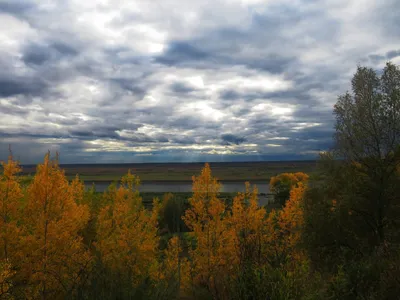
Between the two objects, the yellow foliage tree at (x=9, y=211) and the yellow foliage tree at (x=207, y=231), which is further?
the yellow foliage tree at (x=207, y=231)

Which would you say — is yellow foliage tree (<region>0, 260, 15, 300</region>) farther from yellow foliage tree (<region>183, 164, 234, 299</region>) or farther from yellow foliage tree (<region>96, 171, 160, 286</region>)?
yellow foliage tree (<region>183, 164, 234, 299</region>)

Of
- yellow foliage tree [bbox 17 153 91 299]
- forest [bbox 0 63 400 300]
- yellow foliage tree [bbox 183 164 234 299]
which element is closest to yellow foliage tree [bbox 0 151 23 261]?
forest [bbox 0 63 400 300]

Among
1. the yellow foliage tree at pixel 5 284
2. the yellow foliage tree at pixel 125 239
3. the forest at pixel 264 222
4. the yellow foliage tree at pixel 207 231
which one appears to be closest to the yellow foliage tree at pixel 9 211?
the forest at pixel 264 222

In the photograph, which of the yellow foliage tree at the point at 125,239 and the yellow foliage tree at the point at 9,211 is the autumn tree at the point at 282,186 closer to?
the yellow foliage tree at the point at 125,239

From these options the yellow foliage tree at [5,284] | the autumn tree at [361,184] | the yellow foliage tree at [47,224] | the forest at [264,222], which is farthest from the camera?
the autumn tree at [361,184]

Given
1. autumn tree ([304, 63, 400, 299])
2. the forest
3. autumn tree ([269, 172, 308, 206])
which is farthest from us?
autumn tree ([269, 172, 308, 206])

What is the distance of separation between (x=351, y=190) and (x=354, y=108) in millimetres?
6554

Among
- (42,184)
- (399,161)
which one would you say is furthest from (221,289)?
(399,161)

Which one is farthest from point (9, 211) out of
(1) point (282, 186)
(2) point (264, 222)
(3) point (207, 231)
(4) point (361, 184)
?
(1) point (282, 186)

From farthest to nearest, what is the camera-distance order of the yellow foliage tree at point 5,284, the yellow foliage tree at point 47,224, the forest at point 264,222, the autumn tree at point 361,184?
1. the autumn tree at point 361,184
2. the yellow foliage tree at point 47,224
3. the forest at point 264,222
4. the yellow foliage tree at point 5,284

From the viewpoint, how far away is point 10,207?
51.6ft

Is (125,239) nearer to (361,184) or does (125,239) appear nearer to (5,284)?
(5,284)

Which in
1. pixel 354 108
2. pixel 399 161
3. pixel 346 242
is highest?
pixel 354 108

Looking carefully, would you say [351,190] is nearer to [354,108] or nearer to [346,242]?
[346,242]
